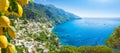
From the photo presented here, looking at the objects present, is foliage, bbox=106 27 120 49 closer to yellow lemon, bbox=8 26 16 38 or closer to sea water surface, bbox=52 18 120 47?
yellow lemon, bbox=8 26 16 38

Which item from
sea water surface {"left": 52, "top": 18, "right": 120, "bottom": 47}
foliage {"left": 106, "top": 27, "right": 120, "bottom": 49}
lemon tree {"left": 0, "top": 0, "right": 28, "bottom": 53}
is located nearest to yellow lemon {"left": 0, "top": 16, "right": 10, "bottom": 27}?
lemon tree {"left": 0, "top": 0, "right": 28, "bottom": 53}

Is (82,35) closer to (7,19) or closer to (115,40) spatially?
(115,40)

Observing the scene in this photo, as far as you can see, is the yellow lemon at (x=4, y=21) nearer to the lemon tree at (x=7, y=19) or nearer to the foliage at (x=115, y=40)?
the lemon tree at (x=7, y=19)

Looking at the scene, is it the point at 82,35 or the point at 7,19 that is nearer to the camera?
the point at 7,19

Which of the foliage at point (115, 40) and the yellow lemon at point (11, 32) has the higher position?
the yellow lemon at point (11, 32)

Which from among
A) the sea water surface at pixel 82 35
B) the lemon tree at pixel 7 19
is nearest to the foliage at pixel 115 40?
the lemon tree at pixel 7 19

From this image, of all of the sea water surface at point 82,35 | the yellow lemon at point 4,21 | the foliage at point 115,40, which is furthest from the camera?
the sea water surface at point 82,35

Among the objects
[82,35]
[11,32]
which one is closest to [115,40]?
[11,32]

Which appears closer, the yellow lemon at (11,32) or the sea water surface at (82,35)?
the yellow lemon at (11,32)
